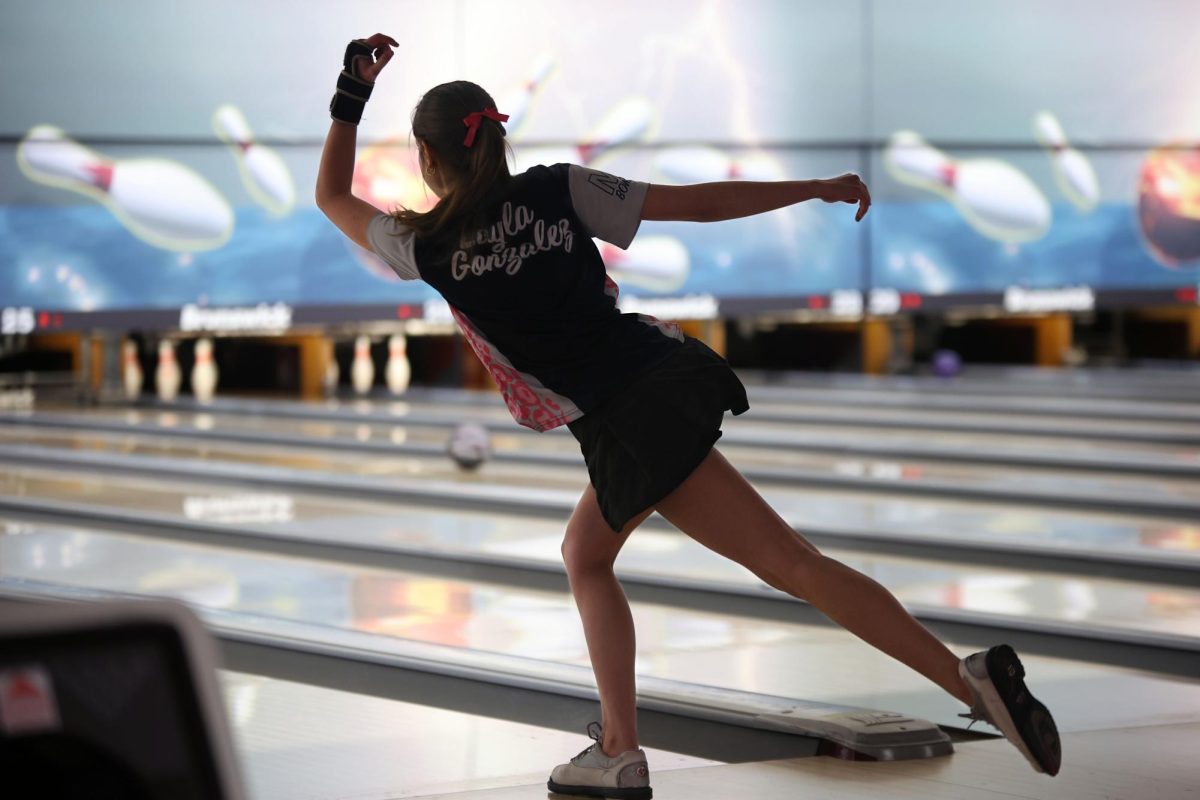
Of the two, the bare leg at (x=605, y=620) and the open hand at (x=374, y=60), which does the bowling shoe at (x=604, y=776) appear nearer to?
the bare leg at (x=605, y=620)

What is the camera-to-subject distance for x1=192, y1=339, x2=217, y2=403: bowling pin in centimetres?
845

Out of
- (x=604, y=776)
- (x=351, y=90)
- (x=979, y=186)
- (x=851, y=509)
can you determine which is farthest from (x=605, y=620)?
(x=979, y=186)

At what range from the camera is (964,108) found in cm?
951

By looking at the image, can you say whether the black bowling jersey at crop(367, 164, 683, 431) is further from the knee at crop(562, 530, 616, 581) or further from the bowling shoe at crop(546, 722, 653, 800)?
the bowling shoe at crop(546, 722, 653, 800)

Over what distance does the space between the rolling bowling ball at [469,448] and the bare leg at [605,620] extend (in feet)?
11.9

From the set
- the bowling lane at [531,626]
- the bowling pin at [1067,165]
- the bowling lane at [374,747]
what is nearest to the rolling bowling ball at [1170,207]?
the bowling pin at [1067,165]

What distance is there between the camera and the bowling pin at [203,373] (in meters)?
8.45

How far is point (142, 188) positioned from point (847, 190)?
22.5 ft

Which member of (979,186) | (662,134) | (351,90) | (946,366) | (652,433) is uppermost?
(662,134)

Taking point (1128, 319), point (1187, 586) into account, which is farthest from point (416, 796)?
point (1128, 319)

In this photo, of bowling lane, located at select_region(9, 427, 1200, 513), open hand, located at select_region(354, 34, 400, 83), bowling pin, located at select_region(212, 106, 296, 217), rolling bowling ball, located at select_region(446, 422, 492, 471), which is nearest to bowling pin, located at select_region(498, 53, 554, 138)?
bowling pin, located at select_region(212, 106, 296, 217)

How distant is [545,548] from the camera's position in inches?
153

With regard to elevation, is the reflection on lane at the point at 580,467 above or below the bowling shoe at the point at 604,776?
below

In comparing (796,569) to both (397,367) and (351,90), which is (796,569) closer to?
(351,90)
